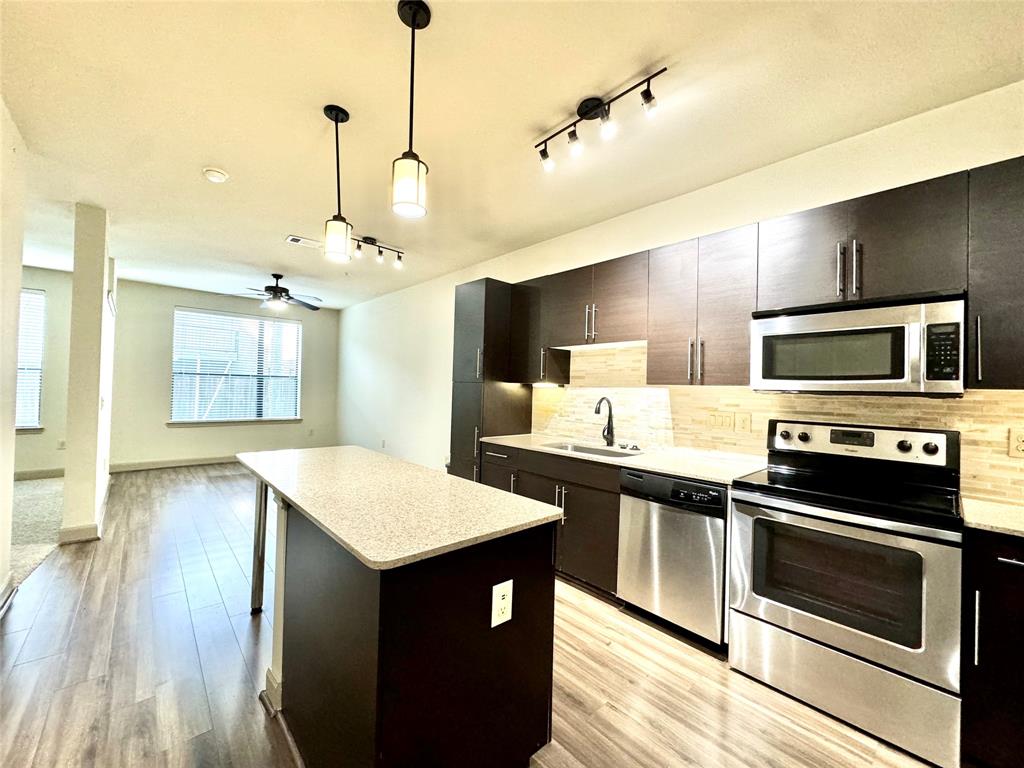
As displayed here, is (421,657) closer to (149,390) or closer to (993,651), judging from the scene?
(993,651)

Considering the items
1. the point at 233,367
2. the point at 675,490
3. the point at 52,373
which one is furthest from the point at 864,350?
the point at 52,373

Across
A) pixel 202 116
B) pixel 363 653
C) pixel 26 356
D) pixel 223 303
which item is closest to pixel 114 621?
pixel 363 653

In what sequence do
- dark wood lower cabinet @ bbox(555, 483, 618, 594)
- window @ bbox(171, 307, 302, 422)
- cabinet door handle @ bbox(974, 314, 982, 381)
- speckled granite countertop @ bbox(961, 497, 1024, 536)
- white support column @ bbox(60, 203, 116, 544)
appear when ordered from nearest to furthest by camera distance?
1. speckled granite countertop @ bbox(961, 497, 1024, 536)
2. cabinet door handle @ bbox(974, 314, 982, 381)
3. dark wood lower cabinet @ bbox(555, 483, 618, 594)
4. white support column @ bbox(60, 203, 116, 544)
5. window @ bbox(171, 307, 302, 422)

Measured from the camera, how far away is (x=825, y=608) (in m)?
1.79

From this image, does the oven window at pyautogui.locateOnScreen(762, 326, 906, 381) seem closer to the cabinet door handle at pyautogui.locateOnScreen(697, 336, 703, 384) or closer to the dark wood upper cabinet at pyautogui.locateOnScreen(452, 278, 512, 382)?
the cabinet door handle at pyautogui.locateOnScreen(697, 336, 703, 384)

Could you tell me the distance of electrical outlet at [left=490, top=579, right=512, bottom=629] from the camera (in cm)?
134

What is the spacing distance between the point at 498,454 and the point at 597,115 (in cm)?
237

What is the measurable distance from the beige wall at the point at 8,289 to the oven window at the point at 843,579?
4018 millimetres

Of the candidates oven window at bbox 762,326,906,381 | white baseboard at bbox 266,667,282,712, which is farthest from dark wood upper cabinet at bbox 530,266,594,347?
white baseboard at bbox 266,667,282,712

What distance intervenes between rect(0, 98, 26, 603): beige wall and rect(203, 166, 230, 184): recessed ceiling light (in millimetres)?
837

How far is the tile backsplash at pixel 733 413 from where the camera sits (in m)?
1.82

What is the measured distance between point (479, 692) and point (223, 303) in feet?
24.4

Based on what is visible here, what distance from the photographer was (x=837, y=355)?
1966 millimetres

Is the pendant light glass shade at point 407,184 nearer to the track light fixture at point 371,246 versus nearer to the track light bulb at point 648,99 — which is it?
the track light bulb at point 648,99
